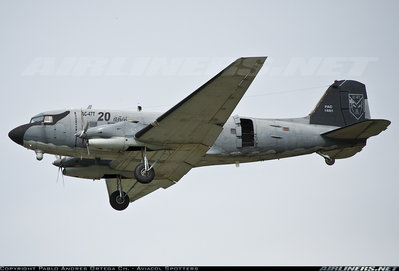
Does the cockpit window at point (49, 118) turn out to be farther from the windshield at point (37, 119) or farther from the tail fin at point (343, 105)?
the tail fin at point (343, 105)

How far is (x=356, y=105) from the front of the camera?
3519cm

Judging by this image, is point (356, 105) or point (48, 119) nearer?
point (48, 119)

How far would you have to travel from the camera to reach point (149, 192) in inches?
1433

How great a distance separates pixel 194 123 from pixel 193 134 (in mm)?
785

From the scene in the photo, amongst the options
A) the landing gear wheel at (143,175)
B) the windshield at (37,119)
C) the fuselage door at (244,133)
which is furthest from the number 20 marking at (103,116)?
the fuselage door at (244,133)

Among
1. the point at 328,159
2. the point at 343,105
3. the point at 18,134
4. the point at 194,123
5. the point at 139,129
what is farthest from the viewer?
the point at 343,105

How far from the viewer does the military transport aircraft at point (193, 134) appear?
2855 cm

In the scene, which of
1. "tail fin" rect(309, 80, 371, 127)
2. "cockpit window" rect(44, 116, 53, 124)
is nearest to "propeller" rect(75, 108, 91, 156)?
"cockpit window" rect(44, 116, 53, 124)

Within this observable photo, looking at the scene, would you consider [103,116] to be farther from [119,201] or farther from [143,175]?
[119,201]

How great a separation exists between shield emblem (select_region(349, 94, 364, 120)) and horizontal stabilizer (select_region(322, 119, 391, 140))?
90.2 inches

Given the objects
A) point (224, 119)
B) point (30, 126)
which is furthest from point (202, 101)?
point (30, 126)

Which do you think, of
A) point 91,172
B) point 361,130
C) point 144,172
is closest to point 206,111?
point 144,172

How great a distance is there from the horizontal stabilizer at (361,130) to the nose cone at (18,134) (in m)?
13.1

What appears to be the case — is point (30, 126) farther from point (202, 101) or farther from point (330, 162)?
point (330, 162)
